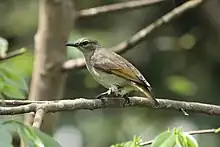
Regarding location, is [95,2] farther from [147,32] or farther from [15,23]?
[147,32]

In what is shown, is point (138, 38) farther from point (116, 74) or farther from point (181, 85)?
point (181, 85)

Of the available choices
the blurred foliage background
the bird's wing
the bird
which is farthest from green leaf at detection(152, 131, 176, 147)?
the blurred foliage background

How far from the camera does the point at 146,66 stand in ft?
16.6

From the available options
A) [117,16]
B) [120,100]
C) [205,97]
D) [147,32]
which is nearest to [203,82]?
[205,97]

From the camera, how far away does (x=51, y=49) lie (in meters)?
3.04

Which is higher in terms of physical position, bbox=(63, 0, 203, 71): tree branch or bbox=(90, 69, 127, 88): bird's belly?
bbox=(63, 0, 203, 71): tree branch

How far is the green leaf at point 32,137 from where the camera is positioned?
1.56 metres

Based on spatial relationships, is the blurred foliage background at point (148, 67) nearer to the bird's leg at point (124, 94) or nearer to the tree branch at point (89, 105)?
the bird's leg at point (124, 94)

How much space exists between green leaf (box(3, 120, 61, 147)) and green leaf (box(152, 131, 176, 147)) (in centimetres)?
28

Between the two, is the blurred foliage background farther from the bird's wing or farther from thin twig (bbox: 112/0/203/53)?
the bird's wing

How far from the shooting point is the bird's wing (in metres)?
2.48

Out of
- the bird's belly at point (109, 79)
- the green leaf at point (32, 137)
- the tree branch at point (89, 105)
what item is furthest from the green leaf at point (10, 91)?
the green leaf at point (32, 137)

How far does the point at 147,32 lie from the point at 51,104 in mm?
1277

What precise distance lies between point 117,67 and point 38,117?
0.88 meters
